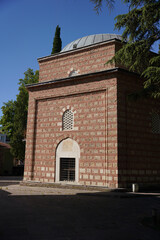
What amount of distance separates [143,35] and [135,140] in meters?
5.06

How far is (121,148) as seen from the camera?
10812 mm

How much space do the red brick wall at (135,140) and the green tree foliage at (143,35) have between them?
6.13 feet

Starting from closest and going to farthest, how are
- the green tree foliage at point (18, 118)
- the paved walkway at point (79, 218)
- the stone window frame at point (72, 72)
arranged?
1. the paved walkway at point (79, 218)
2. the stone window frame at point (72, 72)
3. the green tree foliage at point (18, 118)

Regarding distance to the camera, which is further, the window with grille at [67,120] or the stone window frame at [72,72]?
the stone window frame at [72,72]

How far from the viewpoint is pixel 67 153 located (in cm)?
1221

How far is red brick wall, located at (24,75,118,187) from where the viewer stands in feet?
36.1

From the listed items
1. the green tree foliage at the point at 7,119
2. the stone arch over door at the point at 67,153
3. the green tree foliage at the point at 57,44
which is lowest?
the stone arch over door at the point at 67,153

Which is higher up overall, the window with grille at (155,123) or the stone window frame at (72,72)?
the stone window frame at (72,72)

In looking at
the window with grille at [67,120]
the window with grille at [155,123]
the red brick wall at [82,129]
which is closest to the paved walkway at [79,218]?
the red brick wall at [82,129]

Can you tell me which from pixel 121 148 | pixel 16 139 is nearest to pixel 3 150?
pixel 16 139

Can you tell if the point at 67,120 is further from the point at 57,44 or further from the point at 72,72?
the point at 57,44

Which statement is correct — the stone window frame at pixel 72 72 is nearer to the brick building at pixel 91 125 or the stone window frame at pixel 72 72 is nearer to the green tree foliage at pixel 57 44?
the brick building at pixel 91 125

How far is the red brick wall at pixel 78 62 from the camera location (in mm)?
12445

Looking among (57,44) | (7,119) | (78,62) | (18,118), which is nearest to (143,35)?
(78,62)
